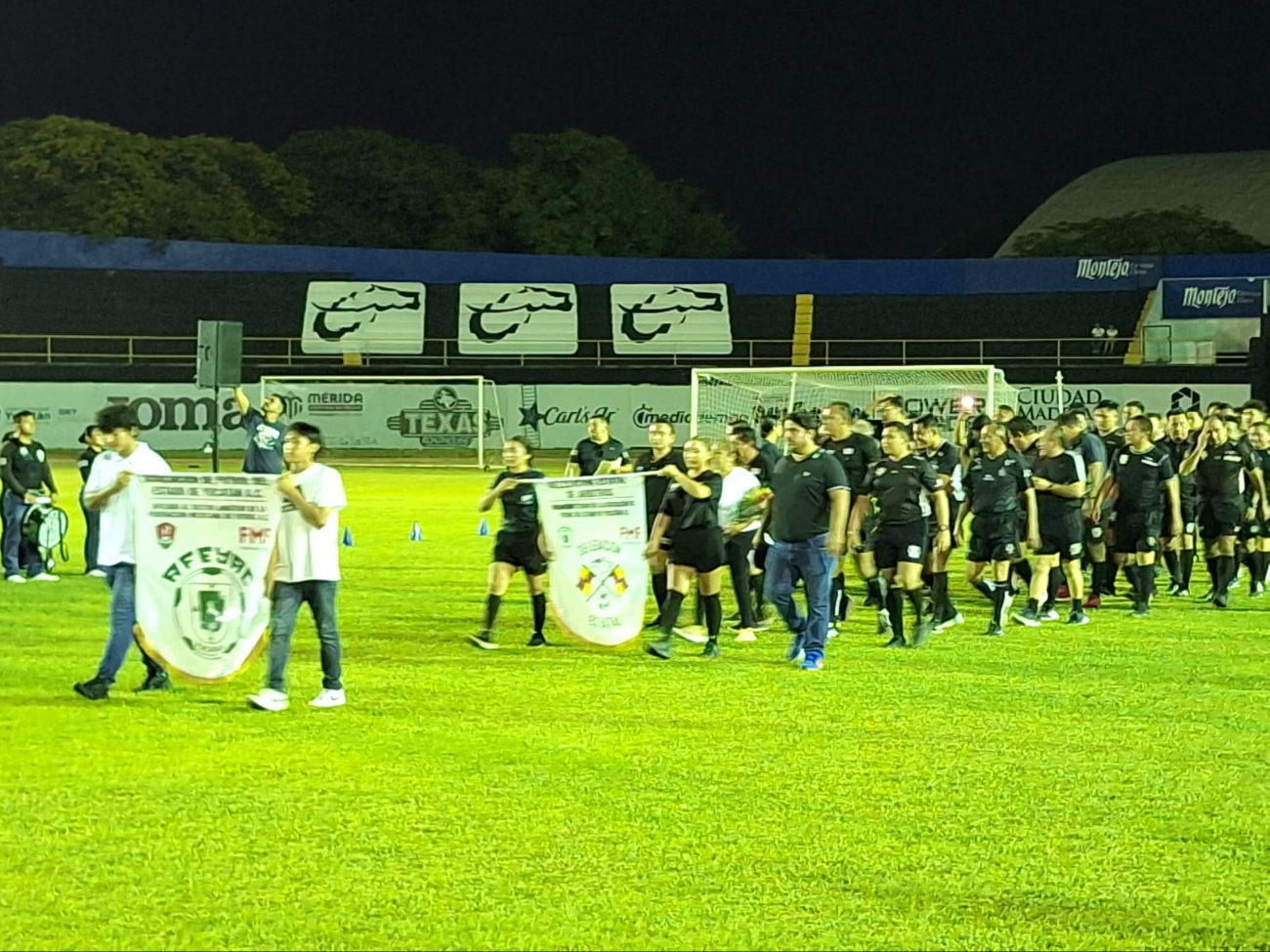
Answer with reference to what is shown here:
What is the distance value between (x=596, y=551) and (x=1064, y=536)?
452 cm

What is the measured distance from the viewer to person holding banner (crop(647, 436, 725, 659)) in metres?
12.1

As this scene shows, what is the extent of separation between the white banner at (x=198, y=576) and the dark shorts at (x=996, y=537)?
644cm

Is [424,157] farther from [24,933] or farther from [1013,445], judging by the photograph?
[24,933]

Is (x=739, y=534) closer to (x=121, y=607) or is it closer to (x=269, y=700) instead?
(x=269, y=700)

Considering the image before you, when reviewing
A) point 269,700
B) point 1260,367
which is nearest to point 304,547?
point 269,700

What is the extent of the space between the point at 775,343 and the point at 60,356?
72.7ft

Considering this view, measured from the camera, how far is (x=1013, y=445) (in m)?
14.4

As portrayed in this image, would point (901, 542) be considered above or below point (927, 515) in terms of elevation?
below

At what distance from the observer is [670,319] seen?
5272cm

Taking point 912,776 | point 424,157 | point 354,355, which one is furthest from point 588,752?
point 424,157

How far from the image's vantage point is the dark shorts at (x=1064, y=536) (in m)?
14.1

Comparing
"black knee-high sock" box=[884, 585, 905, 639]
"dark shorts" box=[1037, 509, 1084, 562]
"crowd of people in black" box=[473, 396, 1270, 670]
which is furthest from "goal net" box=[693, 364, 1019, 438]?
"black knee-high sock" box=[884, 585, 905, 639]

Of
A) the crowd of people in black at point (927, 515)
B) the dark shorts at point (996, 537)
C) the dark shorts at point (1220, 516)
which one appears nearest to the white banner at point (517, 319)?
the crowd of people in black at point (927, 515)

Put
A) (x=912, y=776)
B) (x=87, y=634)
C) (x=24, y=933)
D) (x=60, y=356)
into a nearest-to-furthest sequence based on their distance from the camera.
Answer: (x=24, y=933), (x=912, y=776), (x=87, y=634), (x=60, y=356)
